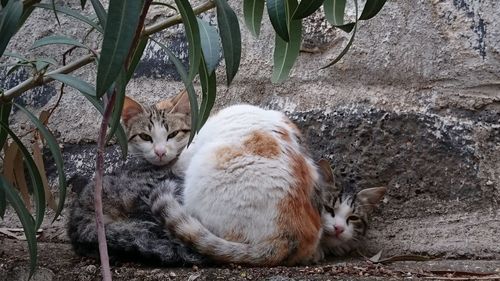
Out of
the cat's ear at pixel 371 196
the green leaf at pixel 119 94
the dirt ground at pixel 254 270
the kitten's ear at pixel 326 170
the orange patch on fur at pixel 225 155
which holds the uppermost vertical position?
the green leaf at pixel 119 94

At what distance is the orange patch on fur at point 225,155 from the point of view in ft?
7.37

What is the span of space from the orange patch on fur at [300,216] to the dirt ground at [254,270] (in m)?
0.05

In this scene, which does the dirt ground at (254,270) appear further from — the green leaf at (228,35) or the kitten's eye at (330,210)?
the green leaf at (228,35)

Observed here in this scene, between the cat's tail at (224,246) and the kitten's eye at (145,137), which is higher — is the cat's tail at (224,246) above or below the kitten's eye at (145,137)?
below

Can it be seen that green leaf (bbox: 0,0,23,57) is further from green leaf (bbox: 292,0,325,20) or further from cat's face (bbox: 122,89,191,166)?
cat's face (bbox: 122,89,191,166)

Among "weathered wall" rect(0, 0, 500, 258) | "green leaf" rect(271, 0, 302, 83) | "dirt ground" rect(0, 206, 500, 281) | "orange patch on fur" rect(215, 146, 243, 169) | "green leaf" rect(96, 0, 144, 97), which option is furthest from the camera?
"weathered wall" rect(0, 0, 500, 258)

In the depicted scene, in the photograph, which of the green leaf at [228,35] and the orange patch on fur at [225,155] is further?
the orange patch on fur at [225,155]

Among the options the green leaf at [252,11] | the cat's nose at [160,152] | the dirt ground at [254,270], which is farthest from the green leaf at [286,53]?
the cat's nose at [160,152]

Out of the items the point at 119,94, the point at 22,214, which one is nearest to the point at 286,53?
the point at 119,94

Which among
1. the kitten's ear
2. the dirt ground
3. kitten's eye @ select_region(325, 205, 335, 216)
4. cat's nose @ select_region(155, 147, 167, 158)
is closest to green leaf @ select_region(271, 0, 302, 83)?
the dirt ground

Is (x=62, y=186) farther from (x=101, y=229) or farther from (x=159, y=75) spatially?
(x=159, y=75)

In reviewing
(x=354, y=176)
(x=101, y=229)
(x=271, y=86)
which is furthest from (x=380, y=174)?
(x=101, y=229)

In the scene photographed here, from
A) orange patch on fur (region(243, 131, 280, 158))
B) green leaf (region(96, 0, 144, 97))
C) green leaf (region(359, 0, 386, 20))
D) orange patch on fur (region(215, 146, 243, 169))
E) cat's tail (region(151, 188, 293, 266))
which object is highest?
green leaf (region(359, 0, 386, 20))

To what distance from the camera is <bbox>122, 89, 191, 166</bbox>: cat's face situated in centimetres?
275
